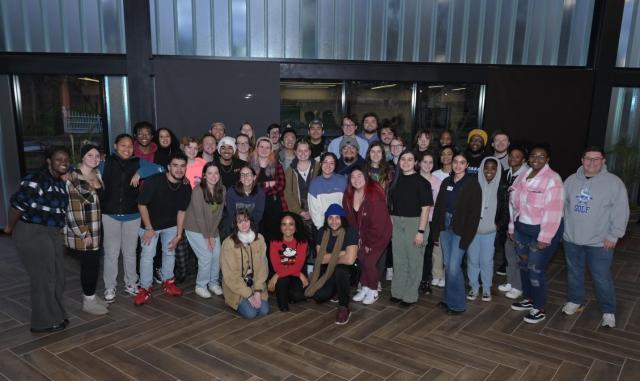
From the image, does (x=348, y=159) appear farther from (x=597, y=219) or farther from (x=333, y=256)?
(x=597, y=219)

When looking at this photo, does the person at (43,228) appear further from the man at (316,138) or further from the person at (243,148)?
the man at (316,138)

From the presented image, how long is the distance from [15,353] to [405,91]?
6353mm

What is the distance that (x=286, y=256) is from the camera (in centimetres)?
454

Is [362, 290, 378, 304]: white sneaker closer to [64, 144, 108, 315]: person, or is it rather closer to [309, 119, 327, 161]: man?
[309, 119, 327, 161]: man

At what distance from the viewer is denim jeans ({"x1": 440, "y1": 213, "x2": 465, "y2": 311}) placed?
14.4ft

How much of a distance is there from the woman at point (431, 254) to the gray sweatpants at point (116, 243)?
3.13 meters

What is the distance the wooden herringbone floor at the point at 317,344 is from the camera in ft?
11.2

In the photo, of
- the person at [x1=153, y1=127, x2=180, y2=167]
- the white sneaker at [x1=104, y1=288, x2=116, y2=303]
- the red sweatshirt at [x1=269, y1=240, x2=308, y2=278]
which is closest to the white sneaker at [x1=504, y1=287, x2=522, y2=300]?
the red sweatshirt at [x1=269, y1=240, x2=308, y2=278]

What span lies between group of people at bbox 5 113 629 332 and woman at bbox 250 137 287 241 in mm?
12

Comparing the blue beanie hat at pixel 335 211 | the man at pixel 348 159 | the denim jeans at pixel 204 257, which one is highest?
the man at pixel 348 159

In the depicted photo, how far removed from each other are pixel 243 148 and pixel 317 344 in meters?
2.38

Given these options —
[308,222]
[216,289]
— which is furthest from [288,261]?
[216,289]

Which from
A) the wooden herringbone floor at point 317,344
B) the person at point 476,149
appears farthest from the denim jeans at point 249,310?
the person at point 476,149

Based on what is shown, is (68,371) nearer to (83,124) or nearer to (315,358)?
(315,358)
